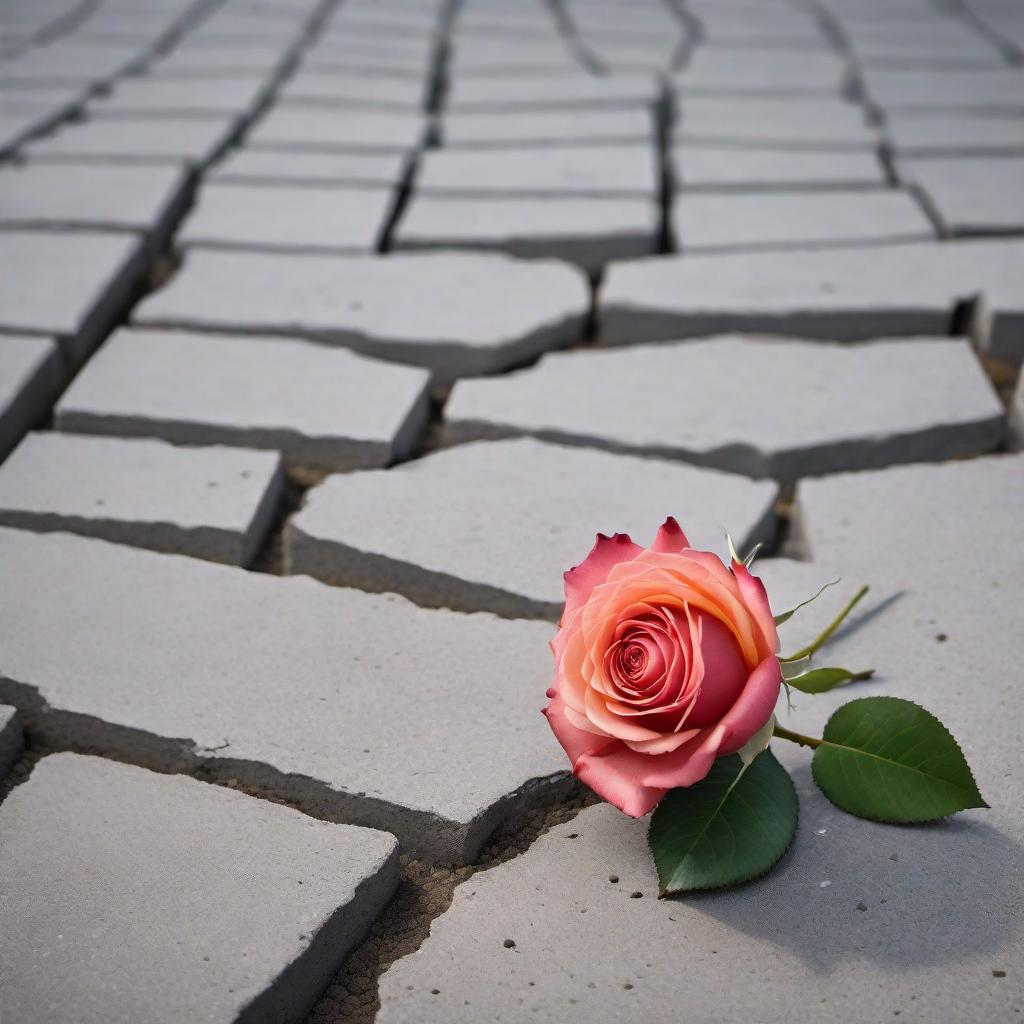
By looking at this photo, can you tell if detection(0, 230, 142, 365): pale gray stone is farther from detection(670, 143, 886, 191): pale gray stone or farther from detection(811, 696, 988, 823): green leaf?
detection(811, 696, 988, 823): green leaf

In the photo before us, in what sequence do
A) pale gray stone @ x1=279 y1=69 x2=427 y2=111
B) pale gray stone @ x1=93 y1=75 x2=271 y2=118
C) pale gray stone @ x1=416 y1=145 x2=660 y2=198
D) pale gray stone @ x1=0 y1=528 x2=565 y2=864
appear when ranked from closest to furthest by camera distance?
1. pale gray stone @ x1=0 y1=528 x2=565 y2=864
2. pale gray stone @ x1=416 y1=145 x2=660 y2=198
3. pale gray stone @ x1=93 y1=75 x2=271 y2=118
4. pale gray stone @ x1=279 y1=69 x2=427 y2=111

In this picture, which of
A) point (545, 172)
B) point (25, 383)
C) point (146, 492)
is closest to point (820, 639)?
point (146, 492)

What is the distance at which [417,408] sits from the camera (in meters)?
1.67

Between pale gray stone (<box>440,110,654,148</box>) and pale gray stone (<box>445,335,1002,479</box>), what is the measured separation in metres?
1.02

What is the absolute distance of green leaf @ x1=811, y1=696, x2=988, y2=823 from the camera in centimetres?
94

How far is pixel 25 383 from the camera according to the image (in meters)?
1.65

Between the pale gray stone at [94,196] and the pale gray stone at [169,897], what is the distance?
1.35 metres

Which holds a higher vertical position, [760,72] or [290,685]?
[290,685]

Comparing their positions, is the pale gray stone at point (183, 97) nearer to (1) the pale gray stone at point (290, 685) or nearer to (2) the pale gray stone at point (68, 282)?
(2) the pale gray stone at point (68, 282)

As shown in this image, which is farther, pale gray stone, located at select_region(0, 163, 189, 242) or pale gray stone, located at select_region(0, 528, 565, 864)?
pale gray stone, located at select_region(0, 163, 189, 242)

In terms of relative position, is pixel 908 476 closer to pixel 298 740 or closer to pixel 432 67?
pixel 298 740

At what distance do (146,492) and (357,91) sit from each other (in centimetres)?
186

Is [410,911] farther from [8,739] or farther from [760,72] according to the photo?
[760,72]

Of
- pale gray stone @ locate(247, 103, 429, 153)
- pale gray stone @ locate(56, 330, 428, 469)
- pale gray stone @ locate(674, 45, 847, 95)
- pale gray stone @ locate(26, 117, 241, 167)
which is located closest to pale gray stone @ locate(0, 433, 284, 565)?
pale gray stone @ locate(56, 330, 428, 469)
